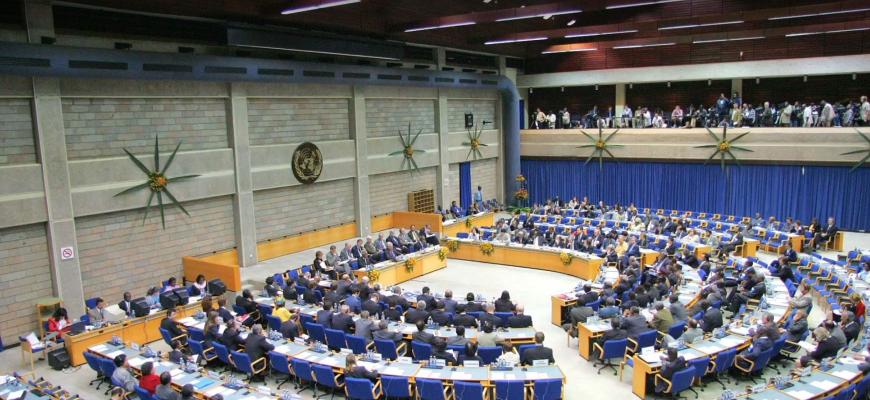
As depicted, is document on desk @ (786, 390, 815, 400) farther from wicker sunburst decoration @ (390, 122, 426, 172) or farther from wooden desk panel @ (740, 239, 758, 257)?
wicker sunburst decoration @ (390, 122, 426, 172)

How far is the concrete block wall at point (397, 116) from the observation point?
24.6 metres

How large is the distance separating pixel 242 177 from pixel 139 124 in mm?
3525

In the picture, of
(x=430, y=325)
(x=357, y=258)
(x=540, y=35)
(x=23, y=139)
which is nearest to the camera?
(x=430, y=325)

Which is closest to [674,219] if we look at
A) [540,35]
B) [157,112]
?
[540,35]

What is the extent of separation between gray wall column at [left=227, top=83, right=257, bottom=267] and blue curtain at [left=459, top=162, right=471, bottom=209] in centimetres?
1217

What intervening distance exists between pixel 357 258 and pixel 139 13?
30.1ft

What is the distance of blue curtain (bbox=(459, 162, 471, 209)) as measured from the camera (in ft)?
97.5

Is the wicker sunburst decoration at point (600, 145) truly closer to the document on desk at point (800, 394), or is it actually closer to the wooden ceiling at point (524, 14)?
the wooden ceiling at point (524, 14)

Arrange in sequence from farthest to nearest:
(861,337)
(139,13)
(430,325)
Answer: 1. (139,13)
2. (430,325)
3. (861,337)

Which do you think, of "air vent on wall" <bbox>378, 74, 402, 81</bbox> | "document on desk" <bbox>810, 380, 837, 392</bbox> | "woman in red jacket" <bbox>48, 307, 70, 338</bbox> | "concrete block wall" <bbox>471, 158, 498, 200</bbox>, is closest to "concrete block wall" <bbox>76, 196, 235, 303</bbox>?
"woman in red jacket" <bbox>48, 307, 70, 338</bbox>

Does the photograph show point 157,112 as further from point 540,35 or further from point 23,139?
point 540,35

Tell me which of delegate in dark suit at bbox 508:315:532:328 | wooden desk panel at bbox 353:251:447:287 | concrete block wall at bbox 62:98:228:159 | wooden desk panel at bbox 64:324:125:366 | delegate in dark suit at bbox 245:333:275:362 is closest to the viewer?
delegate in dark suit at bbox 245:333:275:362

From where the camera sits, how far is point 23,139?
47.9 feet

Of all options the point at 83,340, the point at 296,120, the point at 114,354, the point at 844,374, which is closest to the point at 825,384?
the point at 844,374
